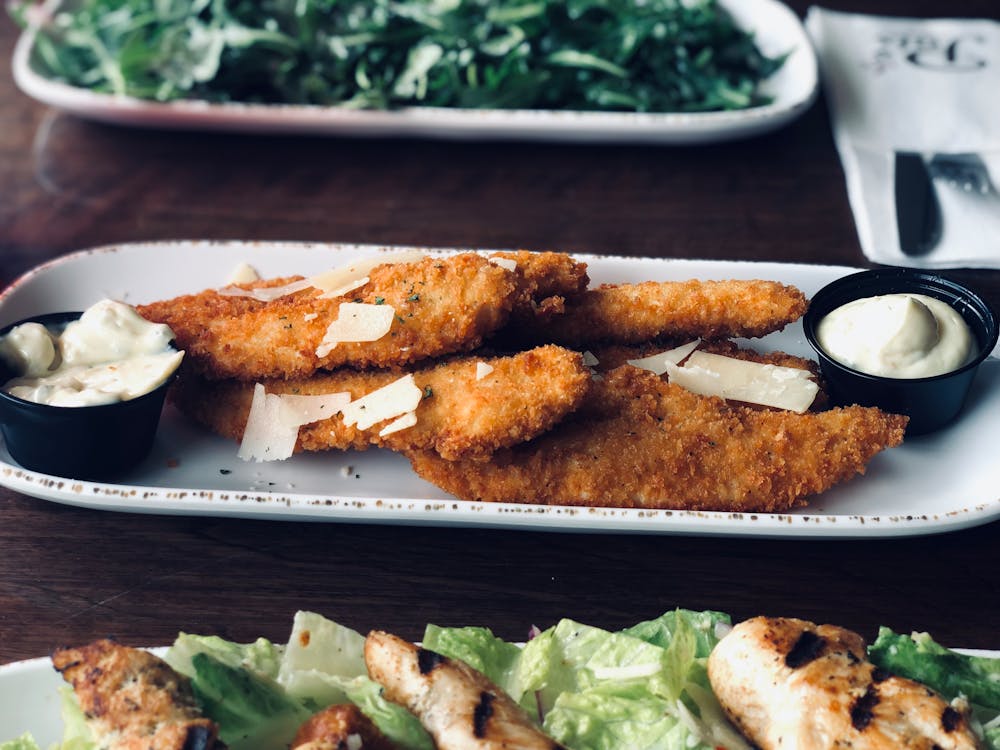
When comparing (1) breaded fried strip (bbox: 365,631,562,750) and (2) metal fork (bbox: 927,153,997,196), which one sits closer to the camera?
(1) breaded fried strip (bbox: 365,631,562,750)

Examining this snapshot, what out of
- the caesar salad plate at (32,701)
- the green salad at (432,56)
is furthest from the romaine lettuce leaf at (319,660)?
the green salad at (432,56)

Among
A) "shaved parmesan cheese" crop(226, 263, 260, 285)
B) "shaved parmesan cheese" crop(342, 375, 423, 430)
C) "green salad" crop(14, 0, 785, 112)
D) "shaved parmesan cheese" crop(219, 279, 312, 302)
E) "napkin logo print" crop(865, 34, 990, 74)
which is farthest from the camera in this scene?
"napkin logo print" crop(865, 34, 990, 74)

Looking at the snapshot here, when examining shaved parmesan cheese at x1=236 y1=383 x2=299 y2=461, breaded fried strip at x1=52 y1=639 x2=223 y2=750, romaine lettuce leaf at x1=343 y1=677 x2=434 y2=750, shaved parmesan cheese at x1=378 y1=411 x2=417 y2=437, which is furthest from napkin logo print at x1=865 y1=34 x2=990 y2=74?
breaded fried strip at x1=52 y1=639 x2=223 y2=750

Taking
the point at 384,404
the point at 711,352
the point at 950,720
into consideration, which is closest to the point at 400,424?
the point at 384,404

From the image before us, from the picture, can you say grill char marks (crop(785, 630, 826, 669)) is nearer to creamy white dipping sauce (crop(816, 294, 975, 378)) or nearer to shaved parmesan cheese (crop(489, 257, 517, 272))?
creamy white dipping sauce (crop(816, 294, 975, 378))

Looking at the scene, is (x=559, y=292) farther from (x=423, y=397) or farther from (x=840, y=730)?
(x=840, y=730)

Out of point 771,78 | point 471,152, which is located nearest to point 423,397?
point 471,152
